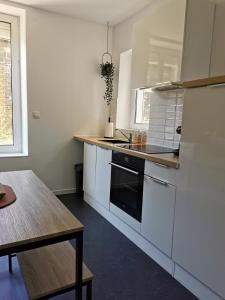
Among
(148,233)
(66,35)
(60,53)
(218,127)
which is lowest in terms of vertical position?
(148,233)

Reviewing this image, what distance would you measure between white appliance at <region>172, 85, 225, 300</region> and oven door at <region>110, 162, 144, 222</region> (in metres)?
0.50

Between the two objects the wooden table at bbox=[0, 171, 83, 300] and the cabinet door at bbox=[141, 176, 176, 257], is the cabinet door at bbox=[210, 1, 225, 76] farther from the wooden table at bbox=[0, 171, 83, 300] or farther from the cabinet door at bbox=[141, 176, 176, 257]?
the wooden table at bbox=[0, 171, 83, 300]

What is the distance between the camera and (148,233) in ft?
6.75

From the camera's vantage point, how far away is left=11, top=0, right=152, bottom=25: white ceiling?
2852 millimetres

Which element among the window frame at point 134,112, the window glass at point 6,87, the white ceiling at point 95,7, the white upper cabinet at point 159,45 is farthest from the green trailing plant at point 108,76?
the window glass at point 6,87

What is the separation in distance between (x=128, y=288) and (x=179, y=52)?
1.85 m

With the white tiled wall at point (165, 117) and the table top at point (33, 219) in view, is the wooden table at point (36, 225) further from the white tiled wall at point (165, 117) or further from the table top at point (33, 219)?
the white tiled wall at point (165, 117)

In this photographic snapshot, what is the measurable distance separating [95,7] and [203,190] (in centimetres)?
264

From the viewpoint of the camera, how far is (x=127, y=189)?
93.4 inches

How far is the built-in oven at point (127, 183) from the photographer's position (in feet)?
7.12

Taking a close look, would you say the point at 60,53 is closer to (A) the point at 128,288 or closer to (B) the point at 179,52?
(B) the point at 179,52

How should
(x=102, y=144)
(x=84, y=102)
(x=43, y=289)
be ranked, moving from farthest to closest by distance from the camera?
1. (x=84, y=102)
2. (x=102, y=144)
3. (x=43, y=289)

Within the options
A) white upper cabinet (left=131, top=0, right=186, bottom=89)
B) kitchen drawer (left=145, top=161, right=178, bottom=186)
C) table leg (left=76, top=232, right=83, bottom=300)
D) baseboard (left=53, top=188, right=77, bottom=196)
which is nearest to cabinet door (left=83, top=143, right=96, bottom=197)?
baseboard (left=53, top=188, right=77, bottom=196)

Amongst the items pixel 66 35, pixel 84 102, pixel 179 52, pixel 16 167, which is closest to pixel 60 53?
pixel 66 35
